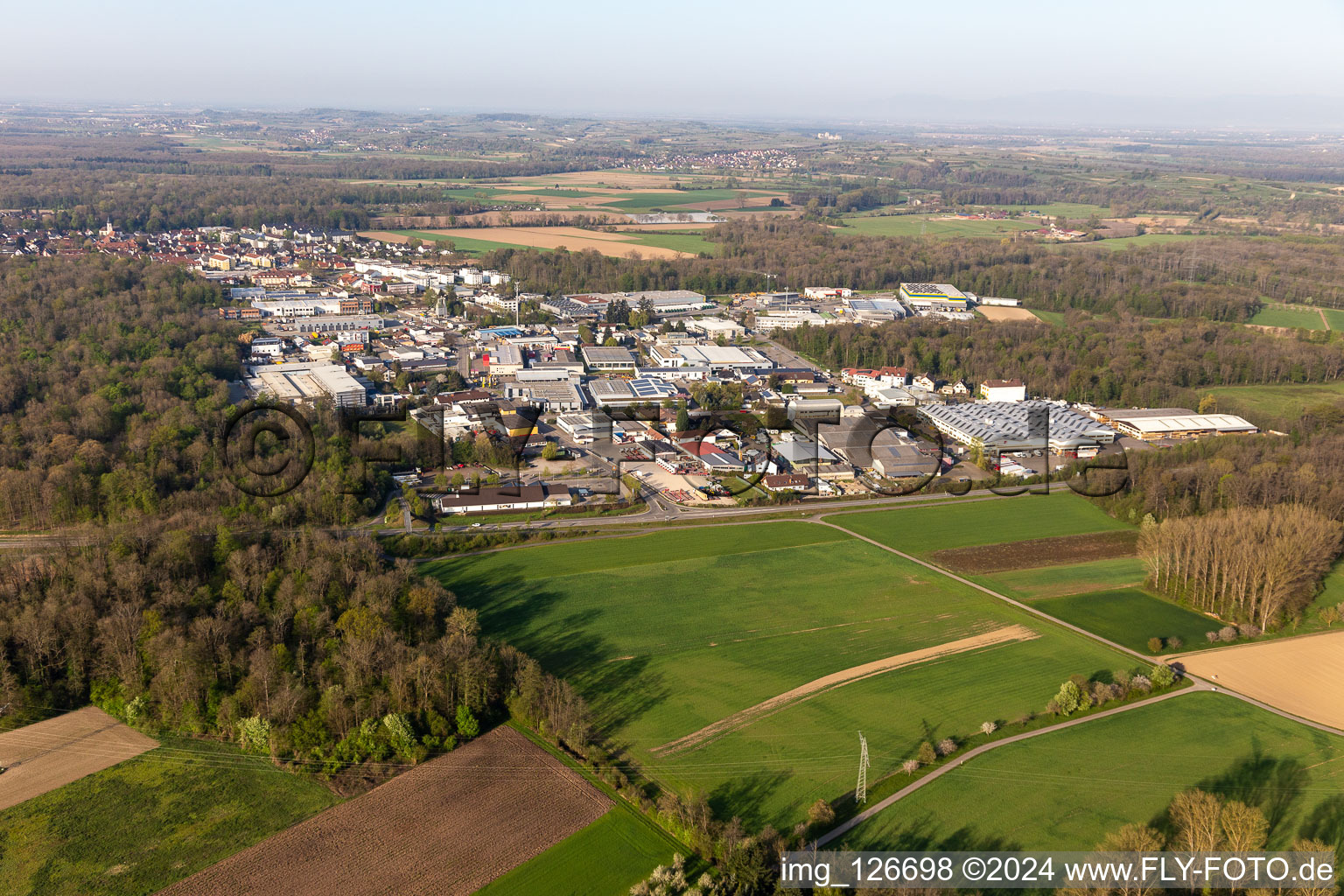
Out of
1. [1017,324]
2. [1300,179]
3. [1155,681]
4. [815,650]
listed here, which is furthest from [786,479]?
[1300,179]

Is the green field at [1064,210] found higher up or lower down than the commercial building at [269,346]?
higher up

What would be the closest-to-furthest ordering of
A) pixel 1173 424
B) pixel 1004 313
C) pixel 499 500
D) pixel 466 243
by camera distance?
pixel 499 500 → pixel 1173 424 → pixel 1004 313 → pixel 466 243

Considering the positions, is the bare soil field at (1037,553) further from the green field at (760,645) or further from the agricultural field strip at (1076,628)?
the green field at (760,645)

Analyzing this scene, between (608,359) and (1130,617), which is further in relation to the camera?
(608,359)

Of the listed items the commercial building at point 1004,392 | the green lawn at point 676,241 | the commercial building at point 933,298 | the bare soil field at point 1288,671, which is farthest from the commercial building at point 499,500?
the green lawn at point 676,241

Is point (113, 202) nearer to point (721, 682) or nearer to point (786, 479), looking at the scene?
point (786, 479)

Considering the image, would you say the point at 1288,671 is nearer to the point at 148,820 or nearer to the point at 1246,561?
the point at 1246,561

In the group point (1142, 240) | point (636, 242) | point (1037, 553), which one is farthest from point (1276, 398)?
point (636, 242)
